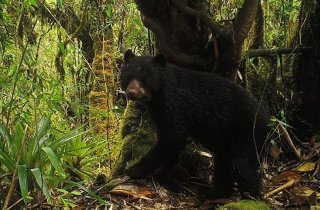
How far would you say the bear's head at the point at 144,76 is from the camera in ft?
15.7

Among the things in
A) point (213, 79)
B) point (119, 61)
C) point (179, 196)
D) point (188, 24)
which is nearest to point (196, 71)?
point (213, 79)

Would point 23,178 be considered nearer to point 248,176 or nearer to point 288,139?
point 248,176

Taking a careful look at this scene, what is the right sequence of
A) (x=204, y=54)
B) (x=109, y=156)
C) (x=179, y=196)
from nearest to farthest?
(x=179, y=196)
(x=204, y=54)
(x=109, y=156)

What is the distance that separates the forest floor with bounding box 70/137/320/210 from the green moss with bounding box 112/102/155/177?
450 millimetres

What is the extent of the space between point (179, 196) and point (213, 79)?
1.40 metres

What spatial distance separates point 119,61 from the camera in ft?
31.8

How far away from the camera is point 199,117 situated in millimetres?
4930

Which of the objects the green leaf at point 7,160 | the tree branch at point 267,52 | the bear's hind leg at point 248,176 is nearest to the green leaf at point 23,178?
the green leaf at point 7,160

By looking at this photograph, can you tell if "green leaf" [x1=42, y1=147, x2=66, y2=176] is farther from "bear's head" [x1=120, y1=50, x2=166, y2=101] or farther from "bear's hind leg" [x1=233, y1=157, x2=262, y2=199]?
"bear's hind leg" [x1=233, y1=157, x2=262, y2=199]

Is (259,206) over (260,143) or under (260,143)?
under

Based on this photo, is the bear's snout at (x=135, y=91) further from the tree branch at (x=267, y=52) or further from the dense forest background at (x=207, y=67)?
the tree branch at (x=267, y=52)

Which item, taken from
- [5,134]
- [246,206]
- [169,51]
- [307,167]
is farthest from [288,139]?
[5,134]

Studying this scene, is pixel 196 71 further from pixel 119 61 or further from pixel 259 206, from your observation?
pixel 119 61

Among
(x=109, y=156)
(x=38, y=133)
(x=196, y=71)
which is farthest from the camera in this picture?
(x=109, y=156)
